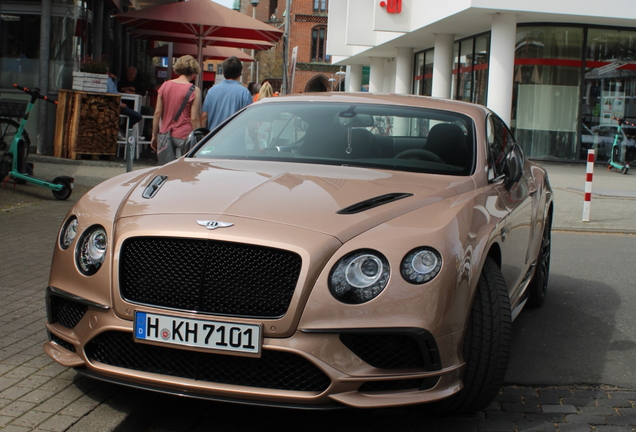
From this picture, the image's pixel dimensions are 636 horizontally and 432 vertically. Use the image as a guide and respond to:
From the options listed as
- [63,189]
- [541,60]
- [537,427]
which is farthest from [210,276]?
[541,60]

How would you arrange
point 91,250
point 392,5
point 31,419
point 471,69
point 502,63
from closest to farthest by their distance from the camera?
point 31,419 < point 91,250 < point 502,63 < point 392,5 < point 471,69

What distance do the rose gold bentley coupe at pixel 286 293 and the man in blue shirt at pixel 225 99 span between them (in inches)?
212

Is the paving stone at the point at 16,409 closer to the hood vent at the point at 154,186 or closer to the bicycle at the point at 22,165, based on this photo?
the hood vent at the point at 154,186

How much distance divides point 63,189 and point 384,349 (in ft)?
24.8

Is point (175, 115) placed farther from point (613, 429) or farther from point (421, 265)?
point (613, 429)

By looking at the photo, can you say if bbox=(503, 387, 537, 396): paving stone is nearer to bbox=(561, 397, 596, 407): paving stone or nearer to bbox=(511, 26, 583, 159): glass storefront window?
bbox=(561, 397, 596, 407): paving stone

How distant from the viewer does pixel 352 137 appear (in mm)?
4766

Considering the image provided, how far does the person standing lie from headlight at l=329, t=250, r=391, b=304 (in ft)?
19.6

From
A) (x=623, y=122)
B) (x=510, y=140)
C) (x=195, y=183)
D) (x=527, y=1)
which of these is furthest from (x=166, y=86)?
(x=623, y=122)

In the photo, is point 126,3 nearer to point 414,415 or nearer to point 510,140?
point 510,140

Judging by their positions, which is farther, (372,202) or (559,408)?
(559,408)

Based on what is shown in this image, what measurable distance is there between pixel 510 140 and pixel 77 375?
11.9 ft

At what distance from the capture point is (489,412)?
3.85m

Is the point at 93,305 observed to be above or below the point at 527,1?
below
